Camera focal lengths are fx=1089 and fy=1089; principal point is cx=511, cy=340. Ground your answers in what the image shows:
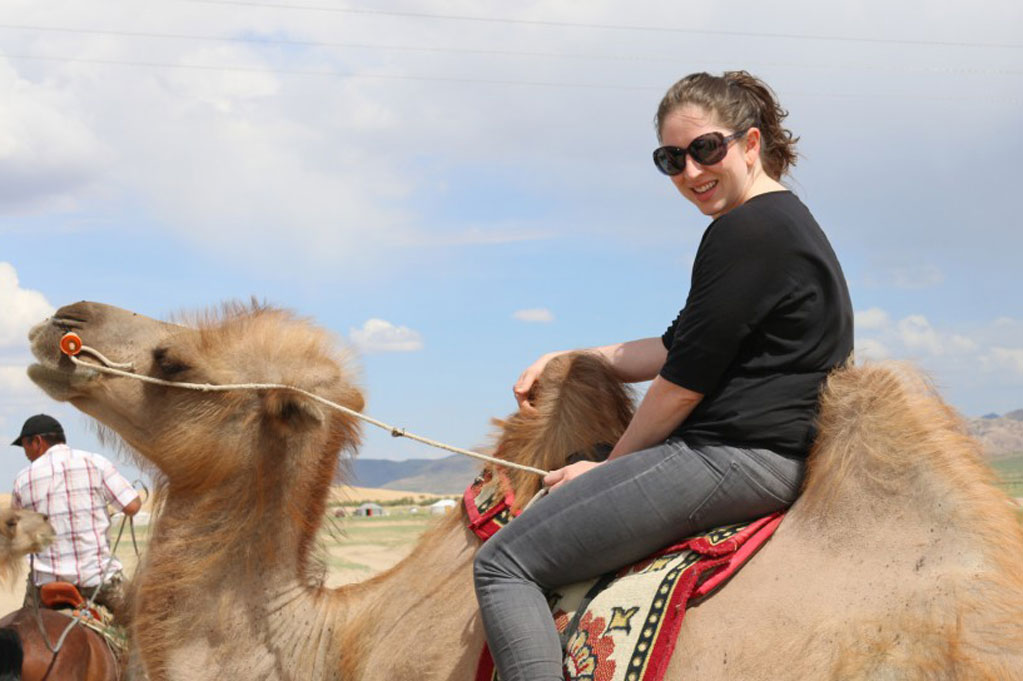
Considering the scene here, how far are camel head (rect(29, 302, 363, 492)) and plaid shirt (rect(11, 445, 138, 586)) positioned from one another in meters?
4.69

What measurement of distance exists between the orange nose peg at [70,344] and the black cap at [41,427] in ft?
17.2

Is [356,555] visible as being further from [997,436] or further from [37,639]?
[997,436]

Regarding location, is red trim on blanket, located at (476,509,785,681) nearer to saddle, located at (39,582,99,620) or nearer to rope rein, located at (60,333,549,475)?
rope rein, located at (60,333,549,475)

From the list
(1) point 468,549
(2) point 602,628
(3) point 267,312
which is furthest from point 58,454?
(2) point 602,628

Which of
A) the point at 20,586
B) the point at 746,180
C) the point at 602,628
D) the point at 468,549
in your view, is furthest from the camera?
the point at 20,586

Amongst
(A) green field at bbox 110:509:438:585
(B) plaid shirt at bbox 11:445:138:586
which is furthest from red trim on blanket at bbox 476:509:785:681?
(A) green field at bbox 110:509:438:585

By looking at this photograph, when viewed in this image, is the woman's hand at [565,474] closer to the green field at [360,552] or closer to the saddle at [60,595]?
the saddle at [60,595]

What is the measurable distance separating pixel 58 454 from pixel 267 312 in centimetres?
514

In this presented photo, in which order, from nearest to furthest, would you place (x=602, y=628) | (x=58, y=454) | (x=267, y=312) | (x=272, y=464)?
(x=602, y=628), (x=272, y=464), (x=267, y=312), (x=58, y=454)

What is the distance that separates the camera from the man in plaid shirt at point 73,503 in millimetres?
8750

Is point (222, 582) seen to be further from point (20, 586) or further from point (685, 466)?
point (20, 586)

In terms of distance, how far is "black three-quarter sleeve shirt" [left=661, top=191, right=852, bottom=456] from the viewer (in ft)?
10.8

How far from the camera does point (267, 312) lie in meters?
4.78

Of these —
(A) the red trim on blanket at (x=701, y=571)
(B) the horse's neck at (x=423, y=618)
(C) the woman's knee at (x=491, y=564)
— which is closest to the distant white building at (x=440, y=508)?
(B) the horse's neck at (x=423, y=618)
